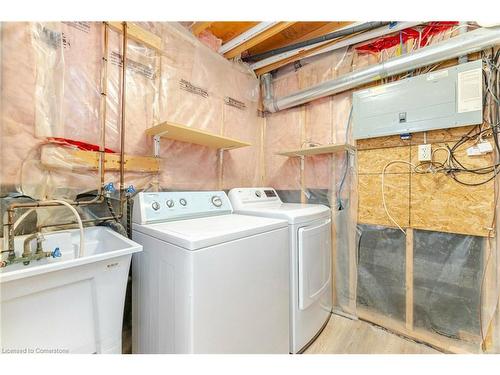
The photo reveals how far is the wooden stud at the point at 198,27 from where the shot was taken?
1849 mm

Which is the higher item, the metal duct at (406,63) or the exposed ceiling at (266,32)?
the exposed ceiling at (266,32)

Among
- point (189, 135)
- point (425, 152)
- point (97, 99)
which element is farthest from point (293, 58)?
point (97, 99)

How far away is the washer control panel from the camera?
4.58 feet

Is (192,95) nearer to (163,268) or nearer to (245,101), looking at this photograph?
(245,101)

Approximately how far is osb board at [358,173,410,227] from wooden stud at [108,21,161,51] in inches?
80.0

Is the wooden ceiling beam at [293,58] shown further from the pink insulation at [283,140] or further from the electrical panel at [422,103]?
the electrical panel at [422,103]

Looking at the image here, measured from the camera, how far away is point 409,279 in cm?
179

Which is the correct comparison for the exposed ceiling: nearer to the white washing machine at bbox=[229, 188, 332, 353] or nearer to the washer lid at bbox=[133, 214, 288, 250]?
the white washing machine at bbox=[229, 188, 332, 353]

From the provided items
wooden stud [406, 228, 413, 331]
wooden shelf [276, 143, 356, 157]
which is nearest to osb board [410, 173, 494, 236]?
wooden stud [406, 228, 413, 331]

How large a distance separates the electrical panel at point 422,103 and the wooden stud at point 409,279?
841 mm

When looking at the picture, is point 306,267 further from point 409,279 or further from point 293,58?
point 293,58

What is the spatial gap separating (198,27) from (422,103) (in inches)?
74.8

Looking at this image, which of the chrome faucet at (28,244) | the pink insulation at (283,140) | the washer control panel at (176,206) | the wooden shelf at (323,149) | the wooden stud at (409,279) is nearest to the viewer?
the chrome faucet at (28,244)

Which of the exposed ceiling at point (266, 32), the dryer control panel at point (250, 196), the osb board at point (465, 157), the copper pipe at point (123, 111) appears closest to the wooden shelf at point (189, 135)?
the copper pipe at point (123, 111)
